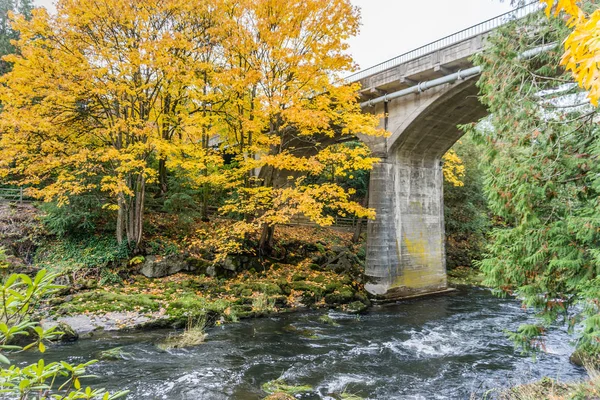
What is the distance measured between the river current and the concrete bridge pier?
12.9 feet

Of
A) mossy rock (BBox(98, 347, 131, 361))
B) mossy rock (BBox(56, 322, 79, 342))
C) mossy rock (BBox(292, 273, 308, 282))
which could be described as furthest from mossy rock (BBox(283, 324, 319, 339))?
mossy rock (BBox(56, 322, 79, 342))

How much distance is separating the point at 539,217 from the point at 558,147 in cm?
111

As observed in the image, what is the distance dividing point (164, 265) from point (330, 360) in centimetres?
659

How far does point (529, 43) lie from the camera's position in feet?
20.7

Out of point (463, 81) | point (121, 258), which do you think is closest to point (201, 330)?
point (121, 258)

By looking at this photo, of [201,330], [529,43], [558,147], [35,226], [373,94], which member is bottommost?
[201,330]

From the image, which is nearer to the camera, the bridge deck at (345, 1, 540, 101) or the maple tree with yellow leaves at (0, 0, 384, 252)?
the maple tree with yellow leaves at (0, 0, 384, 252)

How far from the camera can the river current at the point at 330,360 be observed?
19.0 ft

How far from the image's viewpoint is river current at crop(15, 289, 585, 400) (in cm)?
580

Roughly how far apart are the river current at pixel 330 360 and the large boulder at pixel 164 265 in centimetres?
314

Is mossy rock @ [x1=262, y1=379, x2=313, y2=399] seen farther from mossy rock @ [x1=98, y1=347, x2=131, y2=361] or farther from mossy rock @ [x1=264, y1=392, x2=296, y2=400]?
mossy rock @ [x1=98, y1=347, x2=131, y2=361]

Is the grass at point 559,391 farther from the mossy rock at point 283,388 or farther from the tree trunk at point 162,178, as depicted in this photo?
the tree trunk at point 162,178

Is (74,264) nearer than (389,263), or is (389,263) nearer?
(74,264)

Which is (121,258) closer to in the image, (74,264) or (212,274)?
(74,264)
